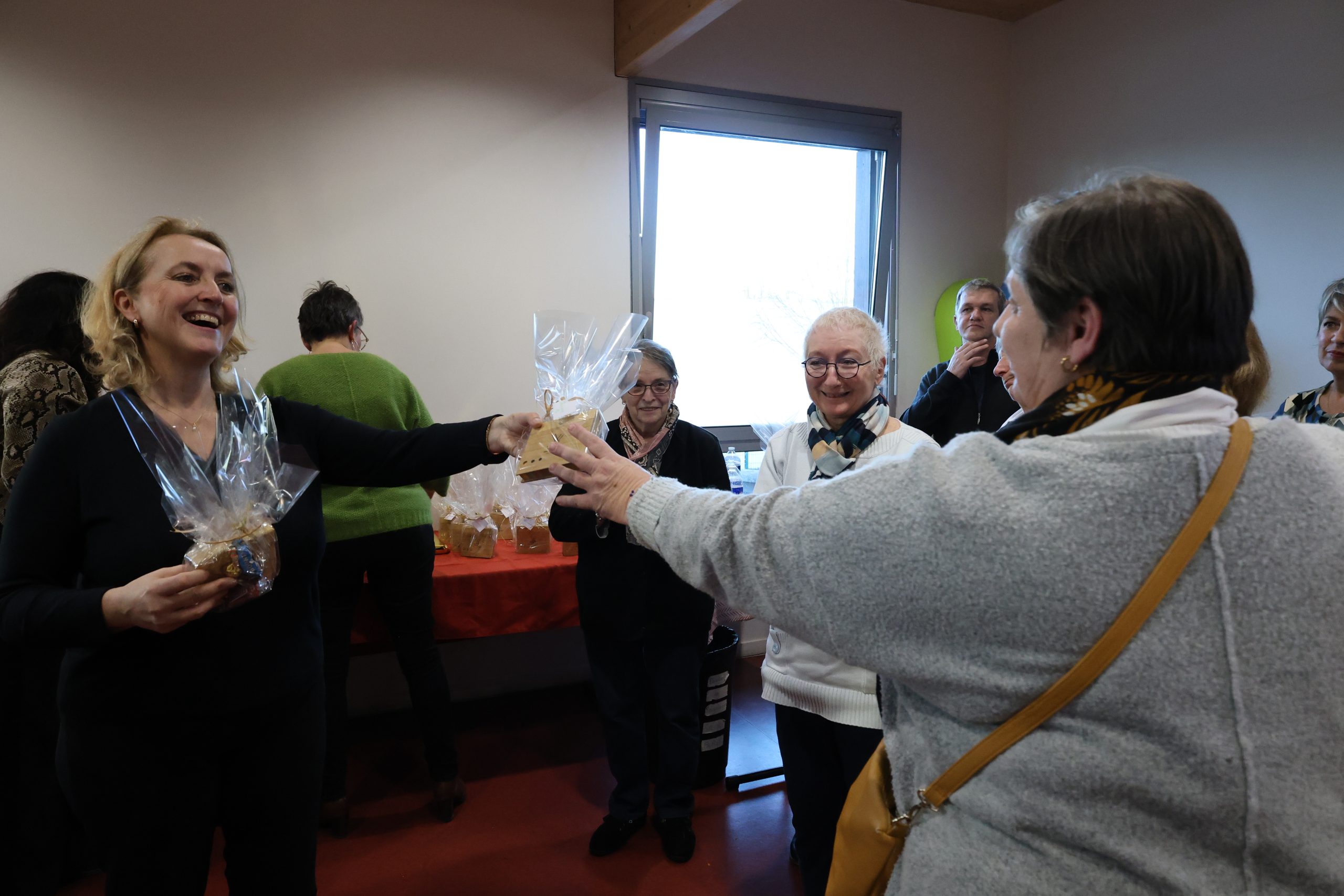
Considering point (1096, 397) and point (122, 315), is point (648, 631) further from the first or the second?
point (1096, 397)

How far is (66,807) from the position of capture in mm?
2162

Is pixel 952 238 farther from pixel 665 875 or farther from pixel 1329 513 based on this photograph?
pixel 1329 513

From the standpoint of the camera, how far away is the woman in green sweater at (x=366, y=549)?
2.53 metres

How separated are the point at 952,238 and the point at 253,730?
441 centimetres

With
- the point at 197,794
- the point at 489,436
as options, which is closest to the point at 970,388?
the point at 489,436

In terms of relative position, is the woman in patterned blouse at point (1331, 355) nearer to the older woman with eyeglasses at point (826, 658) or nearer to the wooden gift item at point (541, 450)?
the older woman with eyeglasses at point (826, 658)

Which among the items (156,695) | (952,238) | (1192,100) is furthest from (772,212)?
(156,695)

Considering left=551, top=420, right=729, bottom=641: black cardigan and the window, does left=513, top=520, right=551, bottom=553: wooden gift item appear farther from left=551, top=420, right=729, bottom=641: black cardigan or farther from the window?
the window

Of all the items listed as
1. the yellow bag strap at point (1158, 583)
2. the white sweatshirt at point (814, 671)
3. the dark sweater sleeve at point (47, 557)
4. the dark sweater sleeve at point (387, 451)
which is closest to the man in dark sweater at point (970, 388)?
the white sweatshirt at point (814, 671)

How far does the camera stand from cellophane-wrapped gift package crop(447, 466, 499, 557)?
3078 mm

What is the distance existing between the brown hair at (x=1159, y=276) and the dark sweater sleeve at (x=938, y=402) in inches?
92.0

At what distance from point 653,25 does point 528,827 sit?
3.18 metres

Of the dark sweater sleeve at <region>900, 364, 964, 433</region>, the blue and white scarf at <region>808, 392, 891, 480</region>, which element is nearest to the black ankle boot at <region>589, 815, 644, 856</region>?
the blue and white scarf at <region>808, 392, 891, 480</region>

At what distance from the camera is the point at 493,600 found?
2.90m
